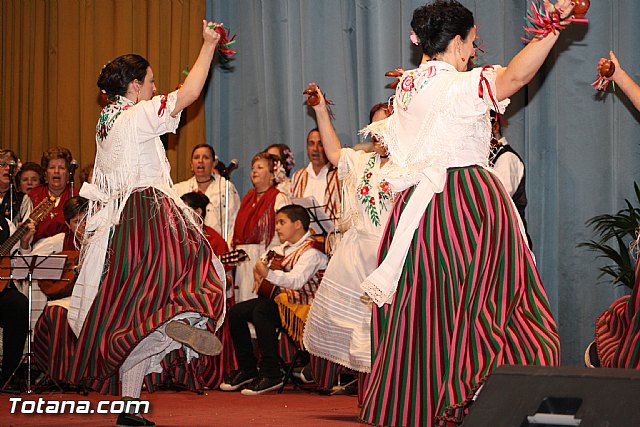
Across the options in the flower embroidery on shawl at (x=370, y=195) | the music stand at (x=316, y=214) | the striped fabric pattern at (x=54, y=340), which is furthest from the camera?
the music stand at (x=316, y=214)

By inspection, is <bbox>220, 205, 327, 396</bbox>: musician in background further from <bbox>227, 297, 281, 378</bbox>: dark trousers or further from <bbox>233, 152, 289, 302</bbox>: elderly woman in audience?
<bbox>233, 152, 289, 302</bbox>: elderly woman in audience

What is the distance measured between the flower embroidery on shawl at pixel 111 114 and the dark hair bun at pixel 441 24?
151 centimetres

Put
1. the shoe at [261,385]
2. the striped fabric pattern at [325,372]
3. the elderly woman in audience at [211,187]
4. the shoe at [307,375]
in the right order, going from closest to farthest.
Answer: the striped fabric pattern at [325,372]
the shoe at [261,385]
the shoe at [307,375]
the elderly woman in audience at [211,187]

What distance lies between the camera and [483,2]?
627 cm

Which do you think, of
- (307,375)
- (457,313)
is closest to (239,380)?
(307,375)

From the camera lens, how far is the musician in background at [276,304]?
230 inches

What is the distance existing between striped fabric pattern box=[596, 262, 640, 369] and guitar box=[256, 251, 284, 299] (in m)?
2.62

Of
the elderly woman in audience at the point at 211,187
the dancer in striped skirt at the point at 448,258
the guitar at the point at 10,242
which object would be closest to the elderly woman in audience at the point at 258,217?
the elderly woman in audience at the point at 211,187

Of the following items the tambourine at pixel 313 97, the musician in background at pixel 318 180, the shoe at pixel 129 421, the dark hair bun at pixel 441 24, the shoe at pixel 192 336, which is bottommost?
the shoe at pixel 129 421

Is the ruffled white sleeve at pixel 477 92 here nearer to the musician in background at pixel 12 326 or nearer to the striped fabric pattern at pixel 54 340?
the striped fabric pattern at pixel 54 340

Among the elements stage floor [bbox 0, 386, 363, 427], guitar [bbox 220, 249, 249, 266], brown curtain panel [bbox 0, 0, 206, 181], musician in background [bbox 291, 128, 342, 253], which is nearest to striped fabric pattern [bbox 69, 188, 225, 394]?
stage floor [bbox 0, 386, 363, 427]

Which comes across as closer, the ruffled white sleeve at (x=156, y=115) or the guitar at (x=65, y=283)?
the ruffled white sleeve at (x=156, y=115)

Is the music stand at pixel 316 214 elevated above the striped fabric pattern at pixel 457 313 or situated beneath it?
elevated above

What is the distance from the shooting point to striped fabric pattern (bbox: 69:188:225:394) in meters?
3.99
